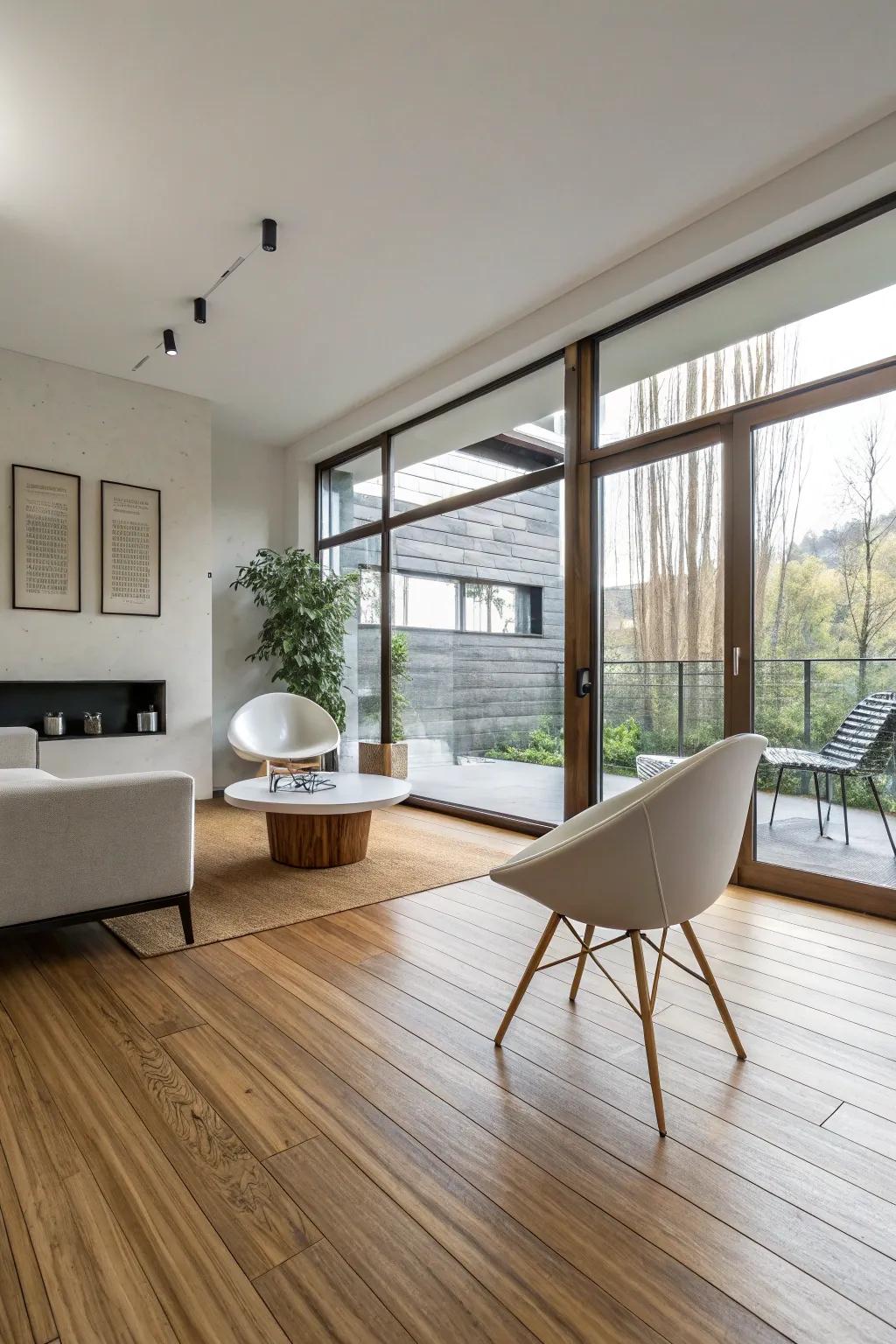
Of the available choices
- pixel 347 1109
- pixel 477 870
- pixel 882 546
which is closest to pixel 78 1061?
pixel 347 1109

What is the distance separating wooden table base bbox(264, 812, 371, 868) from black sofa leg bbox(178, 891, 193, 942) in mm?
902

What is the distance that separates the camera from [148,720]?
211 inches

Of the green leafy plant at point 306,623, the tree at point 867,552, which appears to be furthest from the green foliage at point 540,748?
the green leafy plant at point 306,623

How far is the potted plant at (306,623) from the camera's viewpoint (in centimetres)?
589

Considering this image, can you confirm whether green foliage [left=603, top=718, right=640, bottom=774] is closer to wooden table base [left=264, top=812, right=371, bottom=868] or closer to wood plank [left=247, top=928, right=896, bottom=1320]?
wooden table base [left=264, top=812, right=371, bottom=868]

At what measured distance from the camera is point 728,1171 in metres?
1.47

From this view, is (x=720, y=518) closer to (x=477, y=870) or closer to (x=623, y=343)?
(x=623, y=343)

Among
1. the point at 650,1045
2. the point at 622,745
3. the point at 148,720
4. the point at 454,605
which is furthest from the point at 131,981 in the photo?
the point at 454,605

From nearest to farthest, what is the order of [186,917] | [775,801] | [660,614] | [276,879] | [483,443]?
[186,917] < [775,801] < [276,879] < [660,614] < [483,443]

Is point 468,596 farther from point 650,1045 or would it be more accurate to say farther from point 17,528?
point 650,1045

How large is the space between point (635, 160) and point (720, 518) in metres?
1.51

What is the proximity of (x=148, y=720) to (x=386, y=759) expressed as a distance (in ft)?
5.66

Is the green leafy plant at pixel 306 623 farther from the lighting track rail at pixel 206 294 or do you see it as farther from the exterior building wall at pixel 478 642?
the lighting track rail at pixel 206 294

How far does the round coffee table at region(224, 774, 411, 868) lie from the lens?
3369 millimetres
